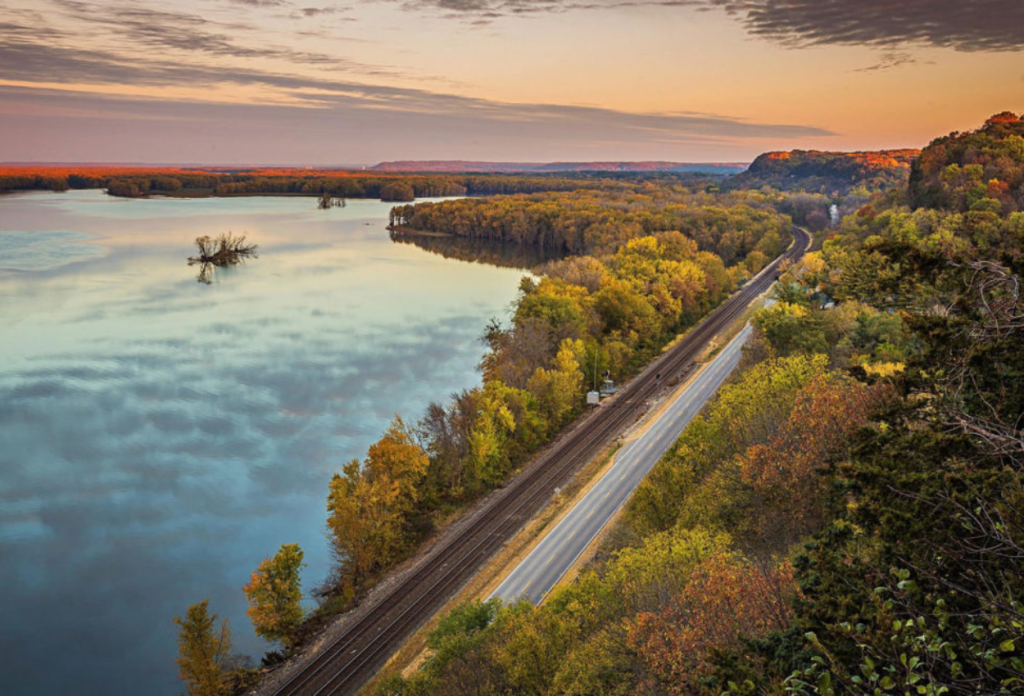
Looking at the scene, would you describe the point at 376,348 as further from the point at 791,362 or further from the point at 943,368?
the point at 943,368

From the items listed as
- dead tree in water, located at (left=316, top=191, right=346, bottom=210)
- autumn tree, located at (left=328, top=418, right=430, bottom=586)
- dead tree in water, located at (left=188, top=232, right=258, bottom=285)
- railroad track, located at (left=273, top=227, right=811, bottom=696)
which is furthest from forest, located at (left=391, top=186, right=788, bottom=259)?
autumn tree, located at (left=328, top=418, right=430, bottom=586)

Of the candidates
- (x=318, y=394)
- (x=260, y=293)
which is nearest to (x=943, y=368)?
(x=318, y=394)

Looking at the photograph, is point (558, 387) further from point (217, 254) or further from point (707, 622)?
point (217, 254)

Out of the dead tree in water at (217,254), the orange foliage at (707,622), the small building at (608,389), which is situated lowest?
the small building at (608,389)

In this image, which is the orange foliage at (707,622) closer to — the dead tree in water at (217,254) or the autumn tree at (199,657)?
the autumn tree at (199,657)

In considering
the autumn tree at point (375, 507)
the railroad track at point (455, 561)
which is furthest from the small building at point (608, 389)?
the autumn tree at point (375, 507)

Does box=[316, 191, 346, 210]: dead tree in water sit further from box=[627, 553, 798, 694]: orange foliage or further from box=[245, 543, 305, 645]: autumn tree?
box=[627, 553, 798, 694]: orange foliage
